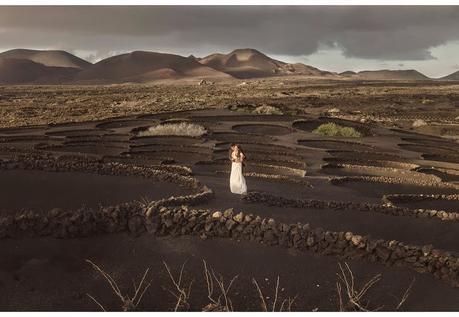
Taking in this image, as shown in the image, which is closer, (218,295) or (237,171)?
(218,295)

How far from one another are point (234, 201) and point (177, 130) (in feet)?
51.3

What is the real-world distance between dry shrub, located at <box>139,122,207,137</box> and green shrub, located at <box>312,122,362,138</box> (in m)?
7.45

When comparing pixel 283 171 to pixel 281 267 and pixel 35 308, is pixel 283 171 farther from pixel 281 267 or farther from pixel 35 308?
pixel 35 308

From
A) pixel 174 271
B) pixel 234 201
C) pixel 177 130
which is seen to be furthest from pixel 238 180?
pixel 177 130

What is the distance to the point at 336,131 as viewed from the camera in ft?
108

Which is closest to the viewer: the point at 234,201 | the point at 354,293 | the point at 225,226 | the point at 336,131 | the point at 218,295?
the point at 354,293

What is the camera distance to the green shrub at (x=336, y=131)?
1291 inches

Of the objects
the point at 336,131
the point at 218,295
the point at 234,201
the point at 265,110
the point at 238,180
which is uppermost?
the point at 265,110

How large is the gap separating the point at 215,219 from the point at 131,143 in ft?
50.1

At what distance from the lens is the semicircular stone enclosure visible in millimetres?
11078

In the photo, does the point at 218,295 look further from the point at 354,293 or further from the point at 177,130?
the point at 177,130

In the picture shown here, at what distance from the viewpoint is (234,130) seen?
104 feet

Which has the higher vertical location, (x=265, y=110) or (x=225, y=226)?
(x=265, y=110)

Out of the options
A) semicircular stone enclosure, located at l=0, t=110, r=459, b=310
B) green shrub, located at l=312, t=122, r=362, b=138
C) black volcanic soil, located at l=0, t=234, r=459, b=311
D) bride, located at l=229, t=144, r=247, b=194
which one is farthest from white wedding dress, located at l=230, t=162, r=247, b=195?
green shrub, located at l=312, t=122, r=362, b=138
